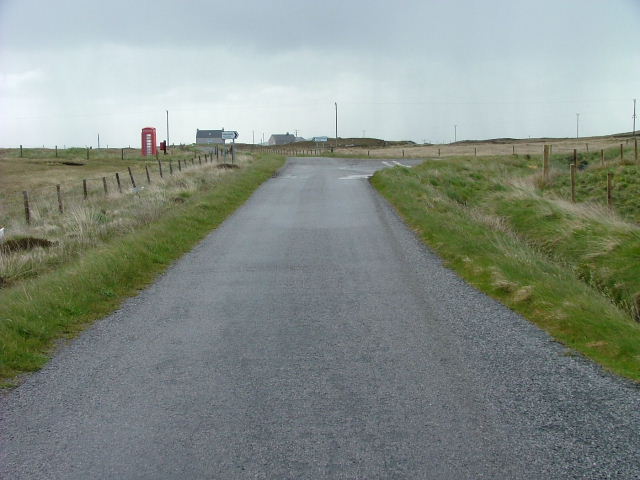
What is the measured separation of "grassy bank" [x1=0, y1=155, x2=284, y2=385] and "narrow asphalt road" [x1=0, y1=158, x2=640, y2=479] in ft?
1.11

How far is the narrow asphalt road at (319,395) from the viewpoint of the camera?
13.8 ft

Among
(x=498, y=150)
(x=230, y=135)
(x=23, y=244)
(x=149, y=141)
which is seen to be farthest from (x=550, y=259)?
(x=498, y=150)

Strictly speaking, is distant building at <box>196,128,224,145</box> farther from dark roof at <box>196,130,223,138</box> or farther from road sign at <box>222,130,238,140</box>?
road sign at <box>222,130,238,140</box>

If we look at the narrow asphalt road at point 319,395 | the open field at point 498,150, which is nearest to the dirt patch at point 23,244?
the narrow asphalt road at point 319,395

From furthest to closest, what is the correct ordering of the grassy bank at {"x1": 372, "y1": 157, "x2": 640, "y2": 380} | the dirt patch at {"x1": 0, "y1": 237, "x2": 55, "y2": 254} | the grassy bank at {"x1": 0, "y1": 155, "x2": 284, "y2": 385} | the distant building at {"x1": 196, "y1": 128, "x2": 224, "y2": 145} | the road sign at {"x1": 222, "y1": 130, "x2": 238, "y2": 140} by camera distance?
the distant building at {"x1": 196, "y1": 128, "x2": 224, "y2": 145} → the road sign at {"x1": 222, "y1": 130, "x2": 238, "y2": 140} → the dirt patch at {"x1": 0, "y1": 237, "x2": 55, "y2": 254} → the grassy bank at {"x1": 372, "y1": 157, "x2": 640, "y2": 380} → the grassy bank at {"x1": 0, "y1": 155, "x2": 284, "y2": 385}

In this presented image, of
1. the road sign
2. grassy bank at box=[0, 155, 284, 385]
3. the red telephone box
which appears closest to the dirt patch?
grassy bank at box=[0, 155, 284, 385]

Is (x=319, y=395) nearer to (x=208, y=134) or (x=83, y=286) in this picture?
(x=83, y=286)

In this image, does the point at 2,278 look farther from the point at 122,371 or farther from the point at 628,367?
the point at 628,367

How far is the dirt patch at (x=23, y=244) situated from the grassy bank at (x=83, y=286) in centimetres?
131

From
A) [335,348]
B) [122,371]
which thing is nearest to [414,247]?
[335,348]

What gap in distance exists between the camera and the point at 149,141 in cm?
6825

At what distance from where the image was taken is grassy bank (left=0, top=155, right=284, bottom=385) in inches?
269

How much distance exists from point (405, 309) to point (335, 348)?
1.82 meters

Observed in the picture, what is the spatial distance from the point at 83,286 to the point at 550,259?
9.71 meters
